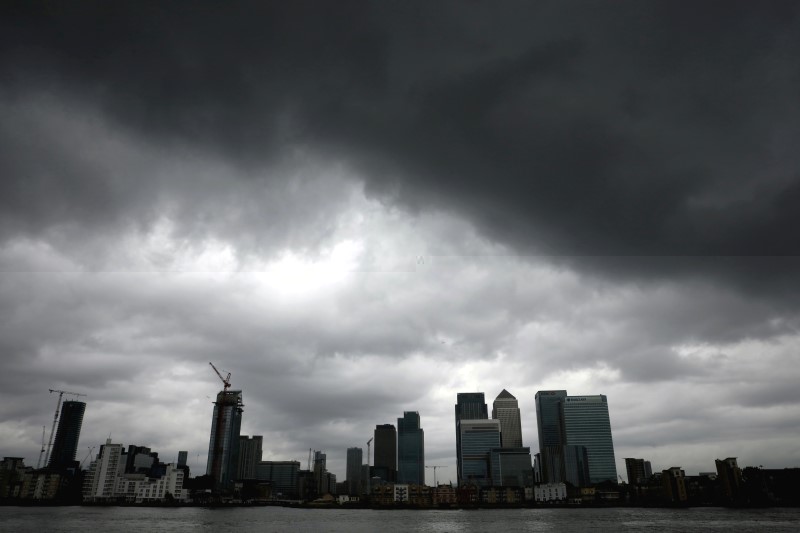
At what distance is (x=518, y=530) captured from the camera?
103 m

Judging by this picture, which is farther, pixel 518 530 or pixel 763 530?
pixel 518 530

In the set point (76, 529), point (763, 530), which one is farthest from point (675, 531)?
point (76, 529)

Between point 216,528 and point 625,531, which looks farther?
point 216,528

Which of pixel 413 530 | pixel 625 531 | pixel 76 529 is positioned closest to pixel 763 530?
pixel 625 531

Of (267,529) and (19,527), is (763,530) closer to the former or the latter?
(267,529)

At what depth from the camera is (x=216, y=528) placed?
351 ft

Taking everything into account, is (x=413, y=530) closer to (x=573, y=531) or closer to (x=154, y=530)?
(x=573, y=531)

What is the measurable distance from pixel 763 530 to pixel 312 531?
273 ft

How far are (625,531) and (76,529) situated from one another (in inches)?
4011

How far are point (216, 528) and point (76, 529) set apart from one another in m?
24.8

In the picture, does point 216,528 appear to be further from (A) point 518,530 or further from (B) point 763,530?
(B) point 763,530

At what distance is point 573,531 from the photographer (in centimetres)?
9956

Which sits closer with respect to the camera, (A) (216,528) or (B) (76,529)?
(B) (76,529)

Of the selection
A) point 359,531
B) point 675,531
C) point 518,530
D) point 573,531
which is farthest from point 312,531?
point 675,531
